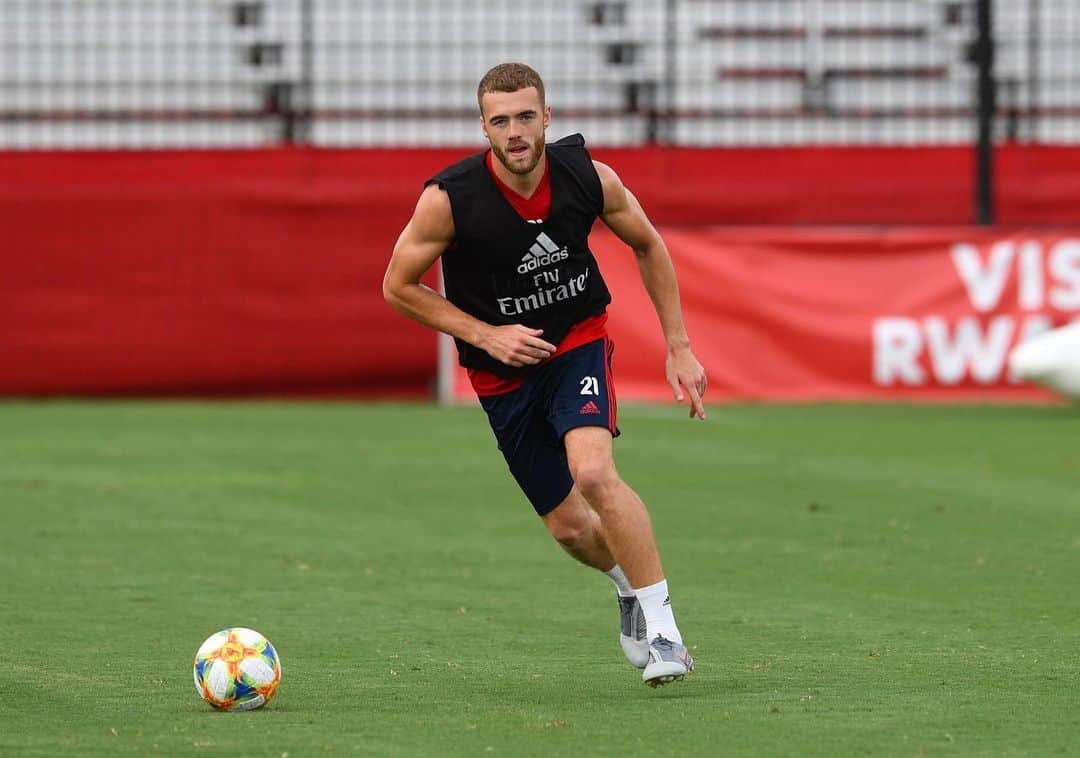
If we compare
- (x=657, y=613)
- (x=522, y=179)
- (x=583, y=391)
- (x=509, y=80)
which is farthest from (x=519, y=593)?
(x=509, y=80)

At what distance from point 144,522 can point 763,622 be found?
4.33 m

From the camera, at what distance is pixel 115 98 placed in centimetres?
2172

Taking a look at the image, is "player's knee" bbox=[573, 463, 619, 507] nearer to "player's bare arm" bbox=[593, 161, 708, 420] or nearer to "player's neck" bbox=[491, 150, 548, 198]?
"player's bare arm" bbox=[593, 161, 708, 420]

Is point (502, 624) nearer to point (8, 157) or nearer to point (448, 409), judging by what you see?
point (448, 409)

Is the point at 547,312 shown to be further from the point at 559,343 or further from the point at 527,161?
the point at 527,161

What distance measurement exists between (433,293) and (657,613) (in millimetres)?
1259

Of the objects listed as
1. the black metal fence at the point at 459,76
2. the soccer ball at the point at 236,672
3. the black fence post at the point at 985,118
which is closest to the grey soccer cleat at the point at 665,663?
the soccer ball at the point at 236,672

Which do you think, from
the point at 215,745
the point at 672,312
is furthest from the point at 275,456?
the point at 215,745

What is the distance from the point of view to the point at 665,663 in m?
6.68

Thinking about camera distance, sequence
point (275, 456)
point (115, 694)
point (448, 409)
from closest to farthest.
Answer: point (115, 694)
point (275, 456)
point (448, 409)

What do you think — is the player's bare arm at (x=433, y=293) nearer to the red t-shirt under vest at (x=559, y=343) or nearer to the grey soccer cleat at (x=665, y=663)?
the red t-shirt under vest at (x=559, y=343)

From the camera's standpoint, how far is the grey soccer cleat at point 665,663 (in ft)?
21.9

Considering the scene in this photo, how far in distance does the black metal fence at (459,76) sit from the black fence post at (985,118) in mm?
1932

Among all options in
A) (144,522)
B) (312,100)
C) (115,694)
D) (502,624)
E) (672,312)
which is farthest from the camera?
(312,100)
